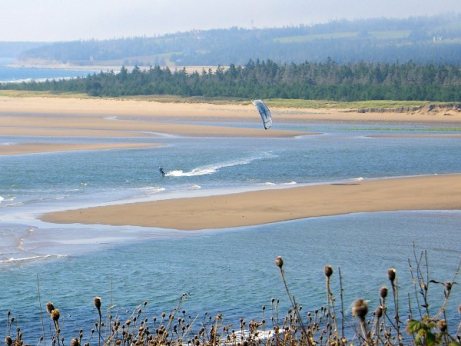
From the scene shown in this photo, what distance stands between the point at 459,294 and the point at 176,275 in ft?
11.1

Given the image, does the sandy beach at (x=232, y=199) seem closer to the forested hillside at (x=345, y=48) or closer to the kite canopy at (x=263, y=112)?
the kite canopy at (x=263, y=112)

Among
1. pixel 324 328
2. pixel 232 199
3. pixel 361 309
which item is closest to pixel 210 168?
pixel 232 199

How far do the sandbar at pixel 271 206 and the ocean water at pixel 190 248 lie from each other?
51 cm

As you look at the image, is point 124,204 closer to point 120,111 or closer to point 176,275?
point 176,275

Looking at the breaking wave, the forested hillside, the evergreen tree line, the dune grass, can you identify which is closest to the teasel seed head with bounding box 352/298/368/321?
the breaking wave

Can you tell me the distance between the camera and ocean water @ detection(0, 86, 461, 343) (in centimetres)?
972

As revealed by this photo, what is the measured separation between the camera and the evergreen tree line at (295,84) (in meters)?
52.3

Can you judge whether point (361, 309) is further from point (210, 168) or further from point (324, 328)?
point (210, 168)

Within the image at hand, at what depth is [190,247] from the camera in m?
12.9

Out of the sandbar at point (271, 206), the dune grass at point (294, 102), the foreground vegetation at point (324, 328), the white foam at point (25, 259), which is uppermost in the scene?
the foreground vegetation at point (324, 328)

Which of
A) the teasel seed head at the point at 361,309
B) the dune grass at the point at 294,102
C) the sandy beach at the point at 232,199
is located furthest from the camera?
the dune grass at the point at 294,102

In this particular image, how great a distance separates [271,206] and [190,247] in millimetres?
4049

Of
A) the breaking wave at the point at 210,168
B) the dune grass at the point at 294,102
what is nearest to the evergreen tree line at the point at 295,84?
the dune grass at the point at 294,102

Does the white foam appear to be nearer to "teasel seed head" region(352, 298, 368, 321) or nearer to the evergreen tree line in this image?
"teasel seed head" region(352, 298, 368, 321)
